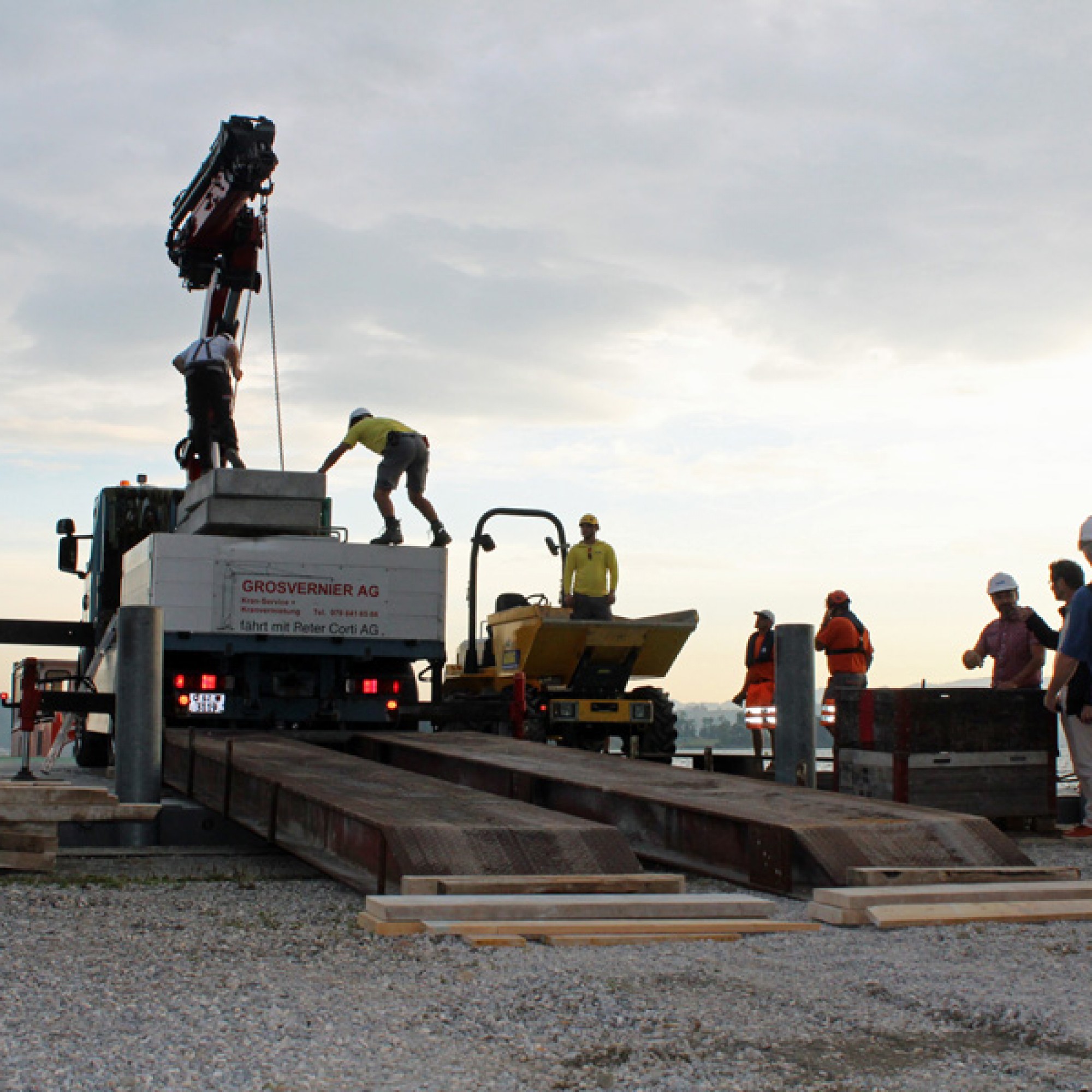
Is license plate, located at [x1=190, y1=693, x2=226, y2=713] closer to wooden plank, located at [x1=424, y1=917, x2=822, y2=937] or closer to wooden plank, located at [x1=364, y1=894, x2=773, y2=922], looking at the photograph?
wooden plank, located at [x1=364, y1=894, x2=773, y2=922]

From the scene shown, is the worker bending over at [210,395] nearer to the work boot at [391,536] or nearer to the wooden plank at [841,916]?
the work boot at [391,536]

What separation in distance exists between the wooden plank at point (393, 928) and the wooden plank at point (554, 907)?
4 cm

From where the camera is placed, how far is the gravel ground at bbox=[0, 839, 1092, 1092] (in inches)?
140

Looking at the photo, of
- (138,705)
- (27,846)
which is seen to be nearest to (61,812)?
(27,846)

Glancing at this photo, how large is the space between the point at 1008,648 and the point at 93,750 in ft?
30.6

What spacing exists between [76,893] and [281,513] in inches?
285

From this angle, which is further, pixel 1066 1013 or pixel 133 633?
pixel 133 633

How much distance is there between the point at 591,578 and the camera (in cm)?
1584

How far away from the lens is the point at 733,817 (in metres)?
6.77

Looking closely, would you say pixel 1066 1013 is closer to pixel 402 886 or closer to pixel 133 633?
pixel 402 886

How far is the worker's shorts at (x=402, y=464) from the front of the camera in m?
14.2

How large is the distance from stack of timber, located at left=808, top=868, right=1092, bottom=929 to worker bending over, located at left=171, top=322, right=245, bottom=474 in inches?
470

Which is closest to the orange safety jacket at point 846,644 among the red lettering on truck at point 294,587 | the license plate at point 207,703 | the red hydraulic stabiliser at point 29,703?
the red lettering on truck at point 294,587

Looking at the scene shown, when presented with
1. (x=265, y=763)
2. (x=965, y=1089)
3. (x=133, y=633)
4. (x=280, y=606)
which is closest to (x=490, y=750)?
(x=265, y=763)
